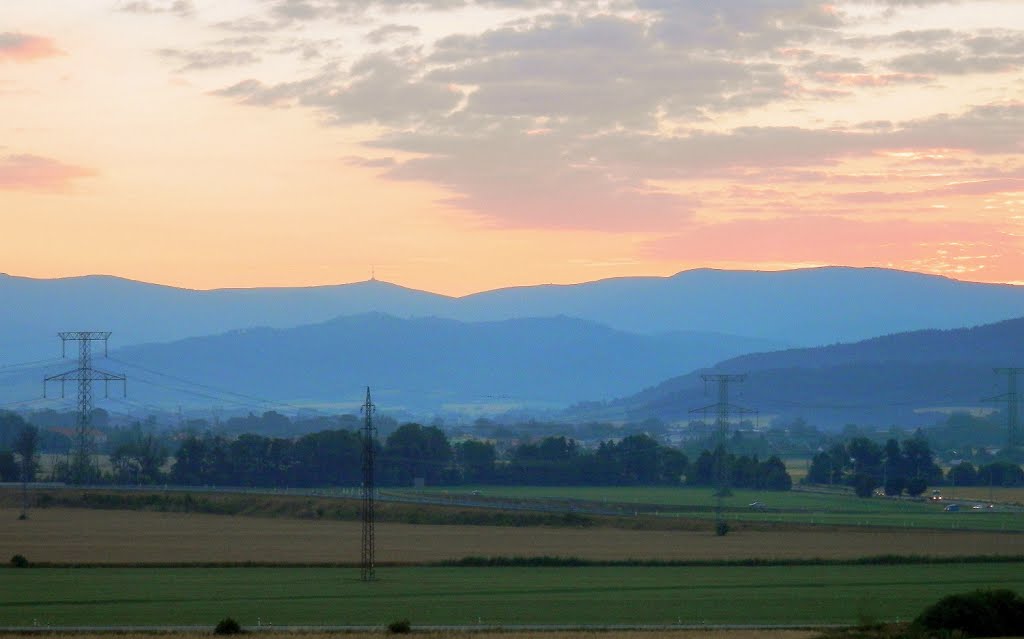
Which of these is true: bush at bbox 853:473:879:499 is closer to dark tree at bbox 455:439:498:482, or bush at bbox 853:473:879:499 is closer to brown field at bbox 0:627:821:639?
dark tree at bbox 455:439:498:482

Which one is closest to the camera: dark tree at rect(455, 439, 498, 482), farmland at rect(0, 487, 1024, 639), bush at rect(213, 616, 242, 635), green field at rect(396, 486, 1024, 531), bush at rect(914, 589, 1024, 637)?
bush at rect(914, 589, 1024, 637)

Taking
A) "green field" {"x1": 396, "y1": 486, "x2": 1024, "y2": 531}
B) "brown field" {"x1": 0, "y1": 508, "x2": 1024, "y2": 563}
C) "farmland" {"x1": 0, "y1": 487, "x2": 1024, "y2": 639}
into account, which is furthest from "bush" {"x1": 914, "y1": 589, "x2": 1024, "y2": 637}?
"green field" {"x1": 396, "y1": 486, "x2": 1024, "y2": 531}

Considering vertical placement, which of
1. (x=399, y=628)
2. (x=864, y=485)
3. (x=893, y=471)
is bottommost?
(x=399, y=628)

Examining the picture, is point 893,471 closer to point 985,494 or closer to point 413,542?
point 985,494

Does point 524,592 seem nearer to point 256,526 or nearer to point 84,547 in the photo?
point 84,547

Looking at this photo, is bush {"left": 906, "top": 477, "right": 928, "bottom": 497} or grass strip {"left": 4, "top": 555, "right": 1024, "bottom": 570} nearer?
grass strip {"left": 4, "top": 555, "right": 1024, "bottom": 570}

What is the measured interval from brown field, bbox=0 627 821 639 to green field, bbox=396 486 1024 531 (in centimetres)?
3783

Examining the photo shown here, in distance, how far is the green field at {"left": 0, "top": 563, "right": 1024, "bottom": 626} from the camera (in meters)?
37.2

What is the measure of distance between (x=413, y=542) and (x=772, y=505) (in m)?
29.8

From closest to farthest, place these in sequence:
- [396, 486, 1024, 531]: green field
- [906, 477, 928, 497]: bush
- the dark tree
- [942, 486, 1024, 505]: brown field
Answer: [396, 486, 1024, 531]: green field → [942, 486, 1024, 505]: brown field → [906, 477, 928, 497]: bush → the dark tree

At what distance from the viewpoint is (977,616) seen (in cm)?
3148

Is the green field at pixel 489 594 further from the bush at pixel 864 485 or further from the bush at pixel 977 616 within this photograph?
the bush at pixel 864 485

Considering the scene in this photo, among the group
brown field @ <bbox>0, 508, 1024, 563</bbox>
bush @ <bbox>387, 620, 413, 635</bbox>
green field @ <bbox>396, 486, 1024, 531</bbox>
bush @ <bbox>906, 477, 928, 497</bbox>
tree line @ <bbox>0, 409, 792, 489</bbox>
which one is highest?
tree line @ <bbox>0, 409, 792, 489</bbox>

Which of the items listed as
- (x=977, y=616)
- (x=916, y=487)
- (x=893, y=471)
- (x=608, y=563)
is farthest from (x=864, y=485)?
(x=977, y=616)
